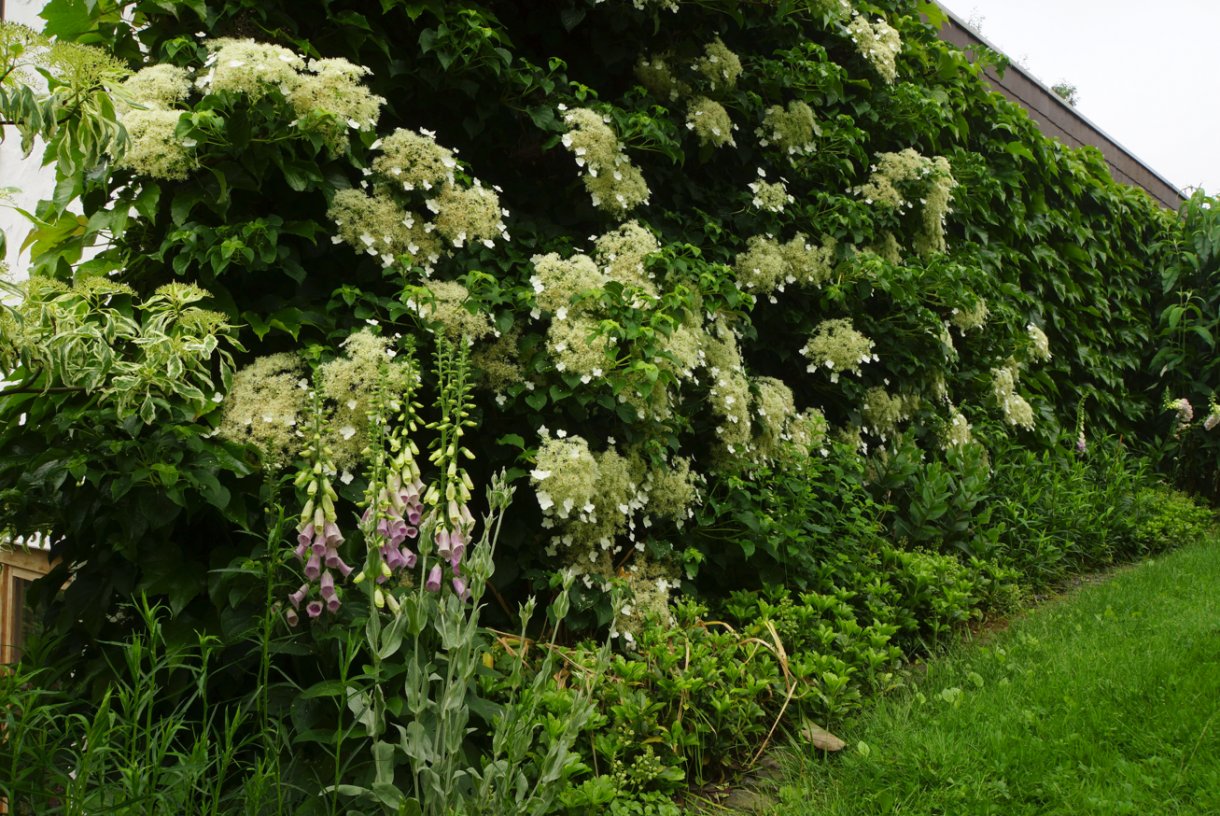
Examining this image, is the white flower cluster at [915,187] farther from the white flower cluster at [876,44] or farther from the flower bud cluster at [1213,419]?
the flower bud cluster at [1213,419]

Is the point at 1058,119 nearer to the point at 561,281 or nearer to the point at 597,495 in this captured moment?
the point at 561,281

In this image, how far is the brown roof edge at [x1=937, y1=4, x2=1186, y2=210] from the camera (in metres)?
6.07

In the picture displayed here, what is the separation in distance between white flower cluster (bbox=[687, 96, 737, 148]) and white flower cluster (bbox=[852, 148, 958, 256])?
106 centimetres

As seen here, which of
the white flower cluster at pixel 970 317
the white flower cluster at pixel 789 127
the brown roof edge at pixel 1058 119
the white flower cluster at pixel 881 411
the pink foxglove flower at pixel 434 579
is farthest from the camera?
the brown roof edge at pixel 1058 119

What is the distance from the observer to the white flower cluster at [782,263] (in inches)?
145

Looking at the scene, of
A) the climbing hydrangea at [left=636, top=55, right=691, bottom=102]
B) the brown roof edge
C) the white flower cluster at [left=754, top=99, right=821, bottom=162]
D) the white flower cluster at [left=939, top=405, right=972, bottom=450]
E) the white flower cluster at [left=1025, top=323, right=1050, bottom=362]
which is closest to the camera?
the climbing hydrangea at [left=636, top=55, right=691, bottom=102]

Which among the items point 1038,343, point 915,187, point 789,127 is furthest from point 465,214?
point 1038,343

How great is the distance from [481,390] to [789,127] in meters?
2.20

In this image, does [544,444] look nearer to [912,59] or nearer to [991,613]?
[991,613]

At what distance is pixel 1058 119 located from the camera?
7570 mm

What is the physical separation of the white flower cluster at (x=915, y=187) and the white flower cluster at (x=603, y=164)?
168cm

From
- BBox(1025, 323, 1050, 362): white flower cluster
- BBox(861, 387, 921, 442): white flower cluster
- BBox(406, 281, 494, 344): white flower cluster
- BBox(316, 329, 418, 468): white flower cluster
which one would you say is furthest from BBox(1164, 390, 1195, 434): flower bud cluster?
BBox(316, 329, 418, 468): white flower cluster

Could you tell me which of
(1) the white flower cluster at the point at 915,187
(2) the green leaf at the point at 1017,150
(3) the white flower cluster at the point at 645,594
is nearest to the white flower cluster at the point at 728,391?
(3) the white flower cluster at the point at 645,594

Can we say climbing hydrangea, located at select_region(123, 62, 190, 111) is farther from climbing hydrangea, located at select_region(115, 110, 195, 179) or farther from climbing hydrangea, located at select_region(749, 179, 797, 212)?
climbing hydrangea, located at select_region(749, 179, 797, 212)
